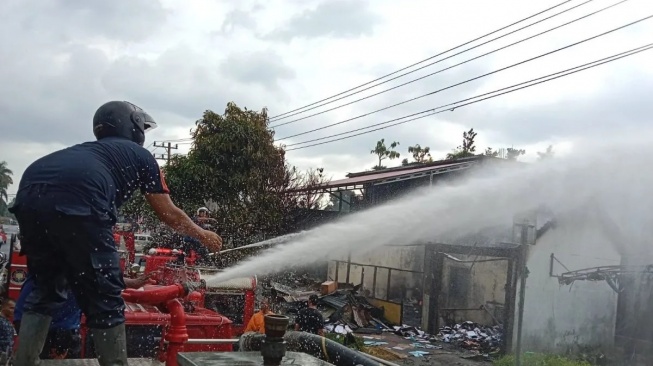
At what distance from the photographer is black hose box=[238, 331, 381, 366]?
3.76 metres

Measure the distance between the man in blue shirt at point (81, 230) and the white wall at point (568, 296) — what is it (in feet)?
37.1

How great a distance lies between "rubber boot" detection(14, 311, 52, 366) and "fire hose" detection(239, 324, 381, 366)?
1246 mm

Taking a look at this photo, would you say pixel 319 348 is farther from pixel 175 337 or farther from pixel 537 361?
pixel 537 361

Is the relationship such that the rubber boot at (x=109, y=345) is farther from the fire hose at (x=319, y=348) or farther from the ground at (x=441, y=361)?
the ground at (x=441, y=361)

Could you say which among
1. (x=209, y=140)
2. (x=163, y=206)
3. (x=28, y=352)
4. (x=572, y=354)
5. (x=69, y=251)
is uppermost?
(x=209, y=140)

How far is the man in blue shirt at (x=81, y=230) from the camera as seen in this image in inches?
109

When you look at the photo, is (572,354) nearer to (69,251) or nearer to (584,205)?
(584,205)

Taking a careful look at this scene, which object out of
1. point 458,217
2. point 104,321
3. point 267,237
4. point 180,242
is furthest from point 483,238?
point 104,321

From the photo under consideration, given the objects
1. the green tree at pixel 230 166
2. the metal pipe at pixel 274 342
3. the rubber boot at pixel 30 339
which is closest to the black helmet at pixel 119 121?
the rubber boot at pixel 30 339

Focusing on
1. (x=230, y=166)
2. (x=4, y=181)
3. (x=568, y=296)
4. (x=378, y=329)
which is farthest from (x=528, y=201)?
(x=4, y=181)

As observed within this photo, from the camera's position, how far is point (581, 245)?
13422 mm

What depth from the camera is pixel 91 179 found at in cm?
282

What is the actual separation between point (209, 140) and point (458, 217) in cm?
873

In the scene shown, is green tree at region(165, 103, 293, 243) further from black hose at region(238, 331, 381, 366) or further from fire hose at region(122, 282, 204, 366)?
fire hose at region(122, 282, 204, 366)
